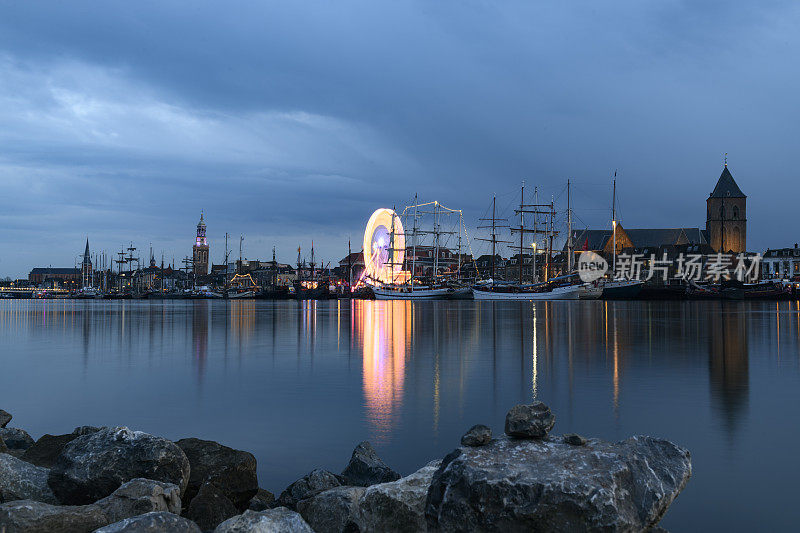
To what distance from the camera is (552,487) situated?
532cm

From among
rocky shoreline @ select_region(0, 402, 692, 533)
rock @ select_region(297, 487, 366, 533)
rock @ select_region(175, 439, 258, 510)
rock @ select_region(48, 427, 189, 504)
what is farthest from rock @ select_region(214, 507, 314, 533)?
rock @ select_region(175, 439, 258, 510)

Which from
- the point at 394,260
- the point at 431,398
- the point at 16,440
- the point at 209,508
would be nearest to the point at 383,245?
the point at 394,260

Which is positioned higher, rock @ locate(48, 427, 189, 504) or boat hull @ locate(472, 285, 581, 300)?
rock @ locate(48, 427, 189, 504)

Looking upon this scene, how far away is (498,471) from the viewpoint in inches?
219

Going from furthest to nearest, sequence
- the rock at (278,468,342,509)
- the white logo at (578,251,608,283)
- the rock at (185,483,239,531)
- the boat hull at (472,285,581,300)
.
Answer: the white logo at (578,251,608,283), the boat hull at (472,285,581,300), the rock at (278,468,342,509), the rock at (185,483,239,531)

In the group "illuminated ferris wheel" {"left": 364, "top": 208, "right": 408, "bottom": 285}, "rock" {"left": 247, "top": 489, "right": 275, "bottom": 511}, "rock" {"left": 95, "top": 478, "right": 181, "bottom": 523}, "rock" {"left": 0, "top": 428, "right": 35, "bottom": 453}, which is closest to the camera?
"rock" {"left": 95, "top": 478, "right": 181, "bottom": 523}

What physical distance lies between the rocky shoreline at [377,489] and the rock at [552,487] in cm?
1

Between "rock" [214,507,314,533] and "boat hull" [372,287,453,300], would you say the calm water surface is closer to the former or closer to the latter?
"rock" [214,507,314,533]

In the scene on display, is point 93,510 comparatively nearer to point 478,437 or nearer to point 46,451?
point 478,437

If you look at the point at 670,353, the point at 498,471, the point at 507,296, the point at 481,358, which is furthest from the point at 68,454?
the point at 507,296

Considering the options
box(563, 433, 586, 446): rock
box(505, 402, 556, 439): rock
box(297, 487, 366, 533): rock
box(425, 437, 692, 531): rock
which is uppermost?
box(505, 402, 556, 439): rock

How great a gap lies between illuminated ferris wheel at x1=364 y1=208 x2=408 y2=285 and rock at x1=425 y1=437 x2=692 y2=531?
462 feet

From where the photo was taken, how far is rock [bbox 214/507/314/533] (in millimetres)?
5770

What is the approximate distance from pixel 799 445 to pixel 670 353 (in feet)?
53.2
